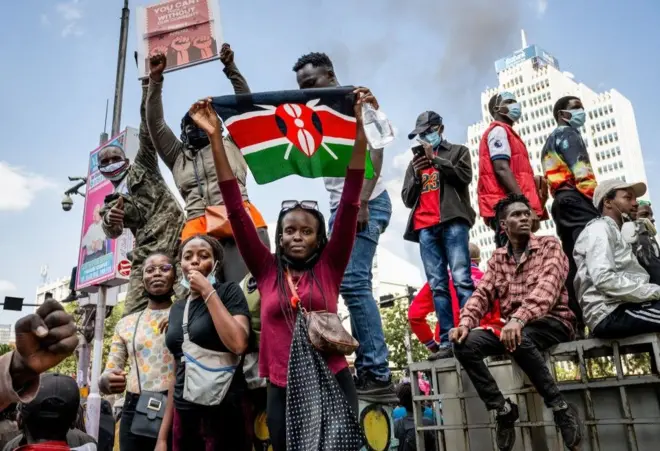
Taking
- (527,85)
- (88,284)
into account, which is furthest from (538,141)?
(88,284)

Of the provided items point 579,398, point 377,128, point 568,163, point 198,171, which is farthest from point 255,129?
point 568,163

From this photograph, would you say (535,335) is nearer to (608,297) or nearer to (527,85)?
(608,297)

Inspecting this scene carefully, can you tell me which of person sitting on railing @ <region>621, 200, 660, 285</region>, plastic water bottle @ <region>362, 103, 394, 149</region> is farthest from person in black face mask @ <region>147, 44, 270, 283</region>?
person sitting on railing @ <region>621, 200, 660, 285</region>

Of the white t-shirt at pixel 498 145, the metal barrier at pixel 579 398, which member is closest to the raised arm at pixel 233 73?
the white t-shirt at pixel 498 145

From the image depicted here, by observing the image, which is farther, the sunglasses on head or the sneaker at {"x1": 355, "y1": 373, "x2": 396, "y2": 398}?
the sneaker at {"x1": 355, "y1": 373, "x2": 396, "y2": 398}

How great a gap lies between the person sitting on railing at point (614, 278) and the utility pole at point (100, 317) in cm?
453

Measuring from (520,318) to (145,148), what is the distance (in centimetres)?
341

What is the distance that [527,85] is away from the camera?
108250 millimetres

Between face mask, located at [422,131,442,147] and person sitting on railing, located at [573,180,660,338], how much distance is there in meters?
1.60

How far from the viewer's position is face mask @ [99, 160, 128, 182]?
5887mm

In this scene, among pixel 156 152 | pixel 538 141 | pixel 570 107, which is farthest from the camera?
pixel 538 141

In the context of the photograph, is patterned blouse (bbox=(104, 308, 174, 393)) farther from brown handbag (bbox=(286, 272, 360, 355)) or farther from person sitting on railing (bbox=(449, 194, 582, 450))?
person sitting on railing (bbox=(449, 194, 582, 450))

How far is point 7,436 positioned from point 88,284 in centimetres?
713

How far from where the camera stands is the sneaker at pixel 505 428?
403 cm
